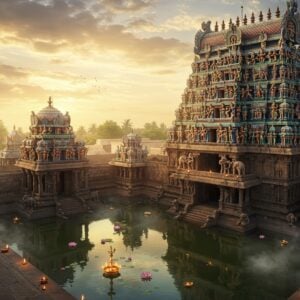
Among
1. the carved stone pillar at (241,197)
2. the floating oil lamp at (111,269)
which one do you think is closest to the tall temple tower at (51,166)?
the floating oil lamp at (111,269)

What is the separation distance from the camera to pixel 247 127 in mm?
30438

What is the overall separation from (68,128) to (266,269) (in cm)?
2326

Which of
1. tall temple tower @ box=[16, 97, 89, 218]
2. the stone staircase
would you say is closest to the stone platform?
tall temple tower @ box=[16, 97, 89, 218]

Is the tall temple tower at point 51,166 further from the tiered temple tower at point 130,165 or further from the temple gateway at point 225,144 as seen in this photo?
the tiered temple tower at point 130,165

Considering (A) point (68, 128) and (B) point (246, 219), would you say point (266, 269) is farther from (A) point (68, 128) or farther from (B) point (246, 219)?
(A) point (68, 128)

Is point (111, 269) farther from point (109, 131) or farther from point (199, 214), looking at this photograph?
point (109, 131)

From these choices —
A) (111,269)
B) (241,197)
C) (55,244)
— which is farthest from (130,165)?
(111,269)

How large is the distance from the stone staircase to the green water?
107 cm

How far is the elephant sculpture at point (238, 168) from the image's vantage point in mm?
27969

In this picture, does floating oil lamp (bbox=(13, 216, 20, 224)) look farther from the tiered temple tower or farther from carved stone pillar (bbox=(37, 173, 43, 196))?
the tiered temple tower

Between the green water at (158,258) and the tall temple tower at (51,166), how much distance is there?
93.3 inches

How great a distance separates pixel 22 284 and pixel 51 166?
16.8 m

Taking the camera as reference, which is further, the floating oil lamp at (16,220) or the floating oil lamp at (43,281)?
the floating oil lamp at (16,220)

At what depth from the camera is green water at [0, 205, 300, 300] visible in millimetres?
18188
